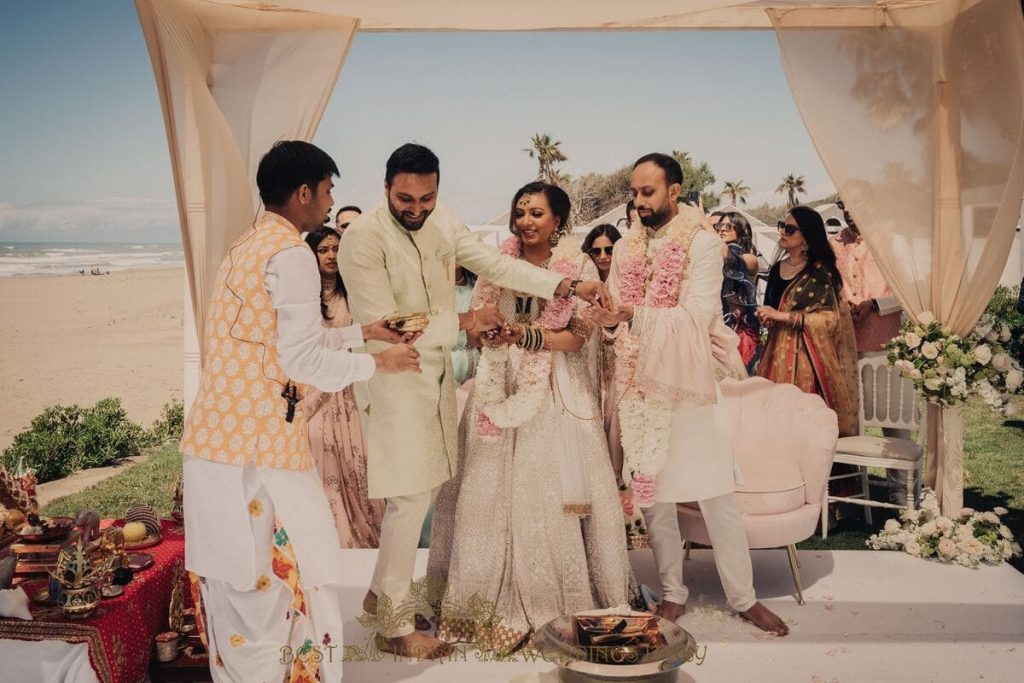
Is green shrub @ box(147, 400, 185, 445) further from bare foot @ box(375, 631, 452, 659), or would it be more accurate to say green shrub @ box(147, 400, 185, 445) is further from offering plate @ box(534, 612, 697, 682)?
offering plate @ box(534, 612, 697, 682)

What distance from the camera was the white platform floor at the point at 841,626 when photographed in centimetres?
432

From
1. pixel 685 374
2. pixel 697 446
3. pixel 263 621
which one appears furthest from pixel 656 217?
pixel 263 621

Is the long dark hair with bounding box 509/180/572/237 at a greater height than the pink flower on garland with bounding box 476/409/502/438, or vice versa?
the long dark hair with bounding box 509/180/572/237

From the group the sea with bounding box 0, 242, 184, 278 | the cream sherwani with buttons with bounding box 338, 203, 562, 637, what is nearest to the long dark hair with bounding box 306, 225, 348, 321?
the cream sherwani with buttons with bounding box 338, 203, 562, 637

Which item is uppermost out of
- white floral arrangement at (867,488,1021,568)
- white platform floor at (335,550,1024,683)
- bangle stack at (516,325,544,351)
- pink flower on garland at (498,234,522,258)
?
pink flower on garland at (498,234,522,258)

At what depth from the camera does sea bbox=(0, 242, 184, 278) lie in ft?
124

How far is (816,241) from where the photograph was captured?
6.63 m

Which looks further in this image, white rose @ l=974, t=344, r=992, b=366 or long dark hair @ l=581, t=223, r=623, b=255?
long dark hair @ l=581, t=223, r=623, b=255

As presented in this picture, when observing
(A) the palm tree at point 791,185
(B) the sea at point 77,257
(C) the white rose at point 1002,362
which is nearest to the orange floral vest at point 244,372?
(C) the white rose at point 1002,362

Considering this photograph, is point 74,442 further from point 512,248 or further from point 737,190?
point 737,190

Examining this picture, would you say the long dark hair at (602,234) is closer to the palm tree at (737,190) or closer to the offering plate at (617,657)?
the offering plate at (617,657)

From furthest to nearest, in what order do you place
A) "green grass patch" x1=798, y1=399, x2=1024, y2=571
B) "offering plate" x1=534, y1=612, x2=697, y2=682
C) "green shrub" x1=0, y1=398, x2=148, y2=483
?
"green shrub" x1=0, y1=398, x2=148, y2=483, "green grass patch" x1=798, y1=399, x2=1024, y2=571, "offering plate" x1=534, y1=612, x2=697, y2=682

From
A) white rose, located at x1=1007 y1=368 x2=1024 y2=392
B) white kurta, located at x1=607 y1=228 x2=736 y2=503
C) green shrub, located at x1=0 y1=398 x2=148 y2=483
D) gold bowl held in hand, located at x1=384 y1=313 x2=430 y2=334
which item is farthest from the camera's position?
green shrub, located at x1=0 y1=398 x2=148 y2=483

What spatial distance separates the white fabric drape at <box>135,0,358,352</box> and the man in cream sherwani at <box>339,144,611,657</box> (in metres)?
0.98
